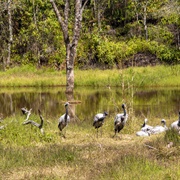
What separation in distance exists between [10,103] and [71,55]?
3700mm

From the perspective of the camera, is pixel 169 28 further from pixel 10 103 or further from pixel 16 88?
pixel 10 103

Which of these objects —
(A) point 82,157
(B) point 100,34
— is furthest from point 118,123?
(B) point 100,34

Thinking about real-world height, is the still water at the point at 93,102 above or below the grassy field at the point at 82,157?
below

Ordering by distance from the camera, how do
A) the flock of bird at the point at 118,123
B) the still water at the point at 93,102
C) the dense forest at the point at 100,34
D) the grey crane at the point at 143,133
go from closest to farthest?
1. the flock of bird at the point at 118,123
2. the grey crane at the point at 143,133
3. the still water at the point at 93,102
4. the dense forest at the point at 100,34

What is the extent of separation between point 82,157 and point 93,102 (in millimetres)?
11274

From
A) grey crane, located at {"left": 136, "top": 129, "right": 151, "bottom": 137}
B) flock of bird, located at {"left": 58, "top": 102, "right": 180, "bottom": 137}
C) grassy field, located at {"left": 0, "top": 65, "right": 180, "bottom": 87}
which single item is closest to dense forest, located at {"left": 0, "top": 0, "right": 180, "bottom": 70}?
grassy field, located at {"left": 0, "top": 65, "right": 180, "bottom": 87}

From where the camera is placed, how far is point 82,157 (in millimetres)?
7625

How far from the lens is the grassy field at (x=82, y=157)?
20.5 feet

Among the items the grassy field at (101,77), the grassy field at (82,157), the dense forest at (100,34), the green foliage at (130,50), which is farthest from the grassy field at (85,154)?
the dense forest at (100,34)

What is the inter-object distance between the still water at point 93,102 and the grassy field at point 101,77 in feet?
3.92

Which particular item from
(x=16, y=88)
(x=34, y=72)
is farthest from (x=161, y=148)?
(x=34, y=72)

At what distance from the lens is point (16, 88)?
89.1 ft

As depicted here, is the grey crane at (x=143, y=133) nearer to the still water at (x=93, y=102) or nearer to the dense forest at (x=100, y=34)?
the still water at (x=93, y=102)

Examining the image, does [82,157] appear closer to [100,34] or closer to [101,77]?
[101,77]
